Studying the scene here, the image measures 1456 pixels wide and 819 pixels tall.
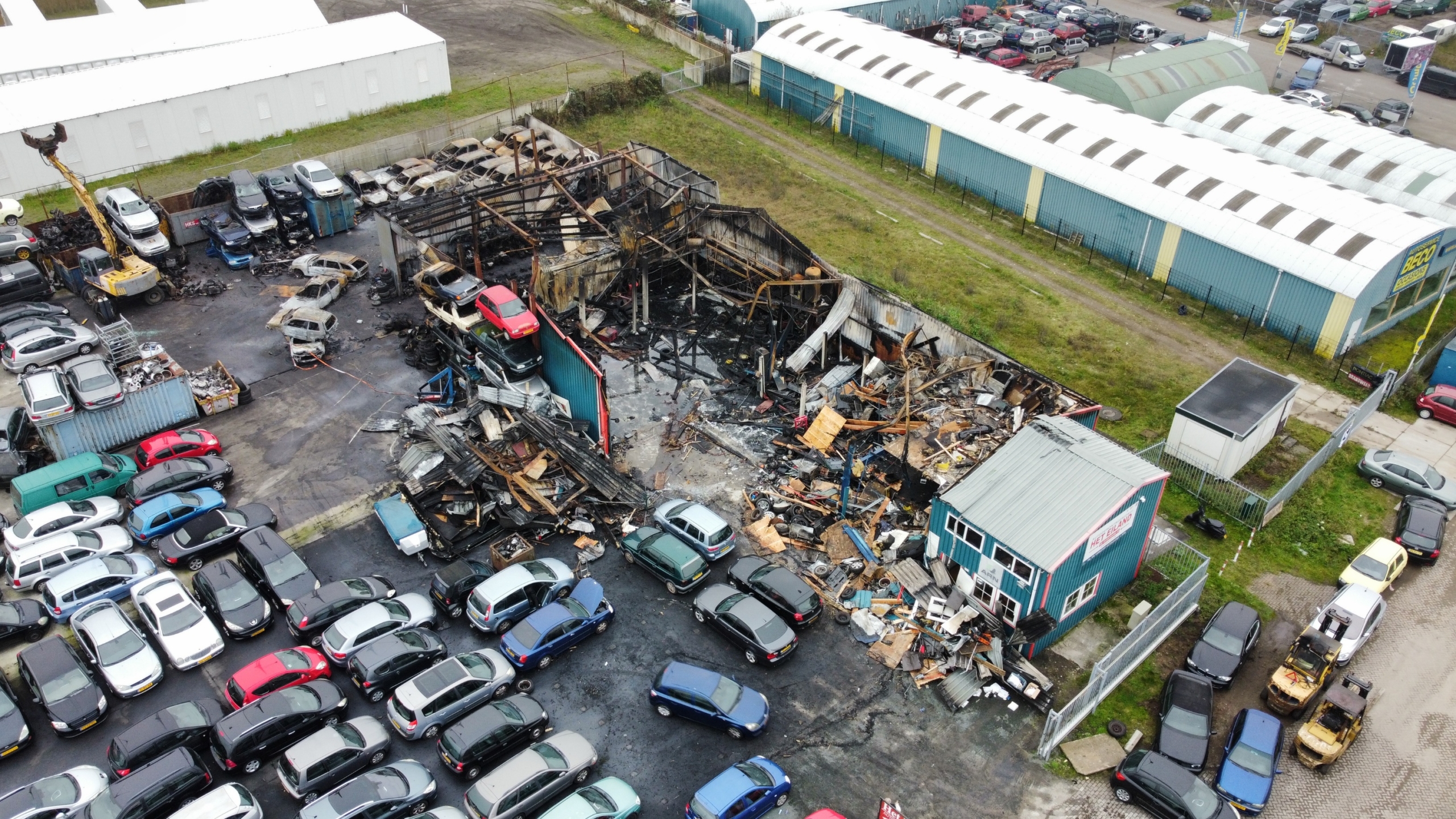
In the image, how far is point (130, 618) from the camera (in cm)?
2509

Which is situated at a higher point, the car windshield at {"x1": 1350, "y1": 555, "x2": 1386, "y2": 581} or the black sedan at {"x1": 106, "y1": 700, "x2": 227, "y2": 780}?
the car windshield at {"x1": 1350, "y1": 555, "x2": 1386, "y2": 581}

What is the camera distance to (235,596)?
2484cm

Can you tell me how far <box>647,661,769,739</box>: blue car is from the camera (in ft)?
72.5

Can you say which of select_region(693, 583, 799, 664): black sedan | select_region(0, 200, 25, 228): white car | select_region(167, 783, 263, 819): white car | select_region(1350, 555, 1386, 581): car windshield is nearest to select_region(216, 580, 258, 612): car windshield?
select_region(167, 783, 263, 819): white car

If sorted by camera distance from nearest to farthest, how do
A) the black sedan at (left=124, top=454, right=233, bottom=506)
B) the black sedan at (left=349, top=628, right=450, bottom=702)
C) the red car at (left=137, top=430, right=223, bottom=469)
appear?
the black sedan at (left=349, top=628, right=450, bottom=702) → the black sedan at (left=124, top=454, right=233, bottom=506) → the red car at (left=137, top=430, right=223, bottom=469)

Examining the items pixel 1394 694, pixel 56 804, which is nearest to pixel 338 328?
pixel 56 804

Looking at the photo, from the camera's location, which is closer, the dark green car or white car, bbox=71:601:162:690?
white car, bbox=71:601:162:690

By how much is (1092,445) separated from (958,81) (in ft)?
89.3

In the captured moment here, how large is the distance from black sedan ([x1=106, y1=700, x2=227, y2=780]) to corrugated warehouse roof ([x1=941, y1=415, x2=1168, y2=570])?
17.8m

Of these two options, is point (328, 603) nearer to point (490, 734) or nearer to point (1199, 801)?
point (490, 734)

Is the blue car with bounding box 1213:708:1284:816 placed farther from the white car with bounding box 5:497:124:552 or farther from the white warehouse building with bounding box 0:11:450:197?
the white warehouse building with bounding box 0:11:450:197

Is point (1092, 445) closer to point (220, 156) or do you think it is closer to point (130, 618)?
point (130, 618)

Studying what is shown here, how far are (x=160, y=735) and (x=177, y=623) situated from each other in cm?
365

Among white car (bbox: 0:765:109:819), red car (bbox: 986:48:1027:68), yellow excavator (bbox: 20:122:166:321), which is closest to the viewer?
white car (bbox: 0:765:109:819)
